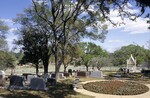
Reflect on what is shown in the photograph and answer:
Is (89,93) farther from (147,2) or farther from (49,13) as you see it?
(49,13)

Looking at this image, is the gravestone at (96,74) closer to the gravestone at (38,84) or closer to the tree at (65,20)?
the tree at (65,20)

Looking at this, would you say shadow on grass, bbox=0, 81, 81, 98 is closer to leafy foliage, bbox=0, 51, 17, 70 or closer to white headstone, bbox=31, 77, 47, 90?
white headstone, bbox=31, 77, 47, 90

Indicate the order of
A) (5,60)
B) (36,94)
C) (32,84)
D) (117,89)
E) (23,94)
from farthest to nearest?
(5,60), (117,89), (32,84), (36,94), (23,94)

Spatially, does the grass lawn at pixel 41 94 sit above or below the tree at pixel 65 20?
below

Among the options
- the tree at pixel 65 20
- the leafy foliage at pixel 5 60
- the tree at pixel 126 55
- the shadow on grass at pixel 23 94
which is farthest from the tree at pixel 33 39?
the tree at pixel 126 55

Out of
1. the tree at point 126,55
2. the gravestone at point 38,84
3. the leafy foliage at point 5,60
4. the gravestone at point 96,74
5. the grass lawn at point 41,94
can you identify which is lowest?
the grass lawn at point 41,94

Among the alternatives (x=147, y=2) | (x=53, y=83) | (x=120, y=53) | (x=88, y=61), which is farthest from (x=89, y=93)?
(x=120, y=53)

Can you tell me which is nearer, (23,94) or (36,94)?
(23,94)

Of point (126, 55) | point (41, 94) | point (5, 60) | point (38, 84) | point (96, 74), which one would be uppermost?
point (126, 55)

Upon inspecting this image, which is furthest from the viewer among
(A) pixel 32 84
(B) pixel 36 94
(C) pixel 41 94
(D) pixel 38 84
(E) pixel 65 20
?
(E) pixel 65 20

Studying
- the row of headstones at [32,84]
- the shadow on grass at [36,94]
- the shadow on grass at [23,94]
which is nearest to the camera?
the shadow on grass at [23,94]

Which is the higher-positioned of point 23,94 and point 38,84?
point 38,84

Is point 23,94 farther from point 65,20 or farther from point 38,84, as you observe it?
point 65,20

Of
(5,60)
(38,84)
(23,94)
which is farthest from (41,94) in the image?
(5,60)
